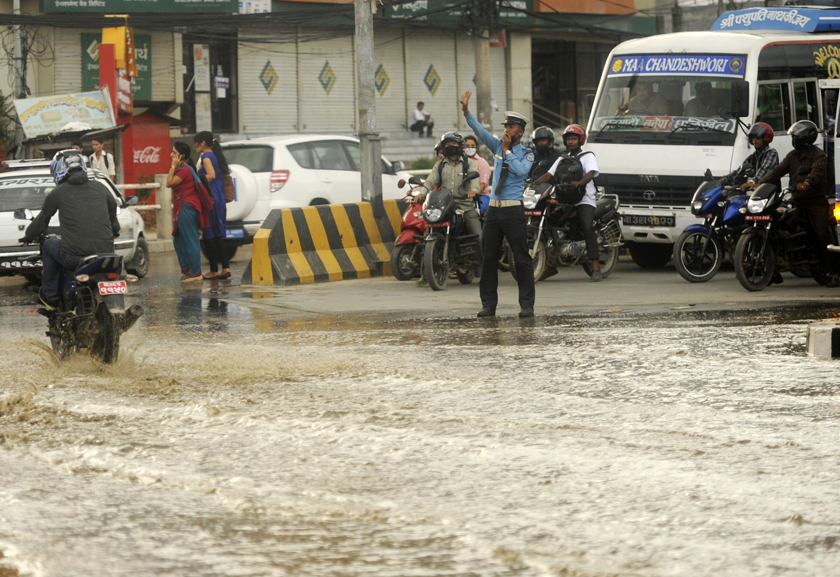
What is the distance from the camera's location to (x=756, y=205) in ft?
39.4

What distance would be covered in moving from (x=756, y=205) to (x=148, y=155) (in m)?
Answer: 19.1

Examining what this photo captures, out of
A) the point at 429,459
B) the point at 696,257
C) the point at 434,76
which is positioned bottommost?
the point at 429,459

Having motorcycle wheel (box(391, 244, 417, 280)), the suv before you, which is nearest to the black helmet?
motorcycle wheel (box(391, 244, 417, 280))

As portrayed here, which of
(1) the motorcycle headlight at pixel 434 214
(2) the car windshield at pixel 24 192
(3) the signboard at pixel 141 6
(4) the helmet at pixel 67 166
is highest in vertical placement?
(3) the signboard at pixel 141 6

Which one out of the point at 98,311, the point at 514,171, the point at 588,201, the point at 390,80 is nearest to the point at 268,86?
the point at 390,80

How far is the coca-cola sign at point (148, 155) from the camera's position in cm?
2805

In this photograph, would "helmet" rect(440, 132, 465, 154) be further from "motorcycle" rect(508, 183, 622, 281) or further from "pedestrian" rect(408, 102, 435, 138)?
"pedestrian" rect(408, 102, 435, 138)

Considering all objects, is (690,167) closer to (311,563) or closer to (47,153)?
(311,563)

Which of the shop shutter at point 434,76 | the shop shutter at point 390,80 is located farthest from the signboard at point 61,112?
the shop shutter at point 434,76

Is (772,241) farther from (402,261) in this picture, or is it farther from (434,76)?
(434,76)

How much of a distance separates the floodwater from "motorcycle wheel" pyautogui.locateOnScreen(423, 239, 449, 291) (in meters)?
3.66

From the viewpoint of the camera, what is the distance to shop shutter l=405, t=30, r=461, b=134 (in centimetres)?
3594

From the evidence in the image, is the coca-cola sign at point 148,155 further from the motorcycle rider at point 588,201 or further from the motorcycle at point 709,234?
the motorcycle at point 709,234

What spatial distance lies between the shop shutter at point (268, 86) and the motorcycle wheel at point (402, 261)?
19794 mm
